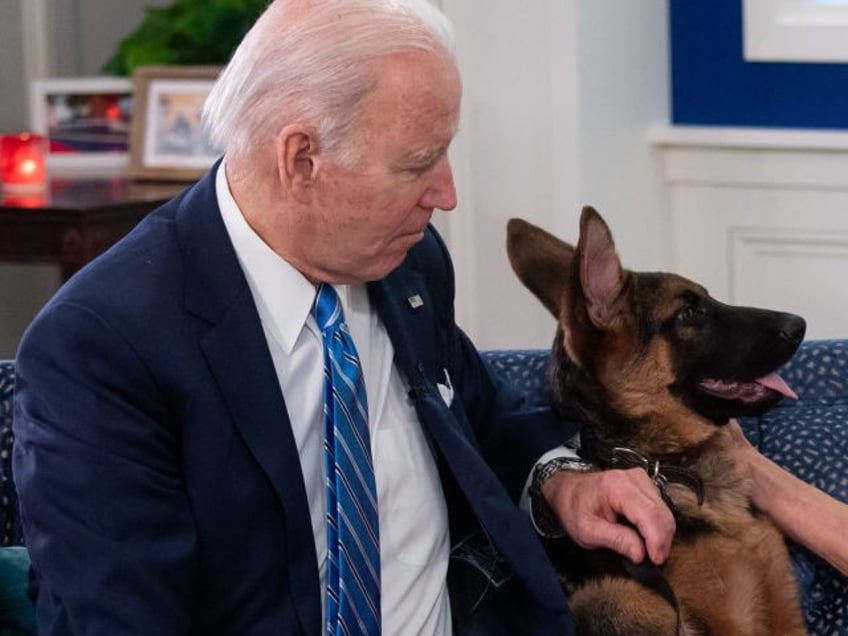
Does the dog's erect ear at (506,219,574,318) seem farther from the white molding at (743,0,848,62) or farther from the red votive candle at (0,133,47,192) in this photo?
the red votive candle at (0,133,47,192)

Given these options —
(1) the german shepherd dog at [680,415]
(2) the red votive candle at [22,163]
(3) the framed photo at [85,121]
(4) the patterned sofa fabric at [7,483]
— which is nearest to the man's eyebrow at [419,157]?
(1) the german shepherd dog at [680,415]

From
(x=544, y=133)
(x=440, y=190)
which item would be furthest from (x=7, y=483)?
(x=544, y=133)

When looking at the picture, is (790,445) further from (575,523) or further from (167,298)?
(167,298)

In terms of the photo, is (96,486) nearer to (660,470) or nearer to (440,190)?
(440,190)

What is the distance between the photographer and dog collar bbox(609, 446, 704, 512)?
208cm

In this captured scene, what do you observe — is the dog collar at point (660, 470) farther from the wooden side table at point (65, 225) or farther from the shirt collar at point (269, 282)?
the wooden side table at point (65, 225)

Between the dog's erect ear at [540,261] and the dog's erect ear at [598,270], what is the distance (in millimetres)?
118

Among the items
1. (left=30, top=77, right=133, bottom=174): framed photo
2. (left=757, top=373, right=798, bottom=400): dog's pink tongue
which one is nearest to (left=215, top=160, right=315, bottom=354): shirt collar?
(left=757, top=373, right=798, bottom=400): dog's pink tongue

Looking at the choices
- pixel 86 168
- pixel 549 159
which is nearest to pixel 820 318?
pixel 549 159

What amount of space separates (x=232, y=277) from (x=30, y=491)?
12.3 inches

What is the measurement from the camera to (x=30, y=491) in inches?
65.7

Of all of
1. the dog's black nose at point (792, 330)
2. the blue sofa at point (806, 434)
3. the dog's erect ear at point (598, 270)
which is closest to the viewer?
the dog's erect ear at point (598, 270)

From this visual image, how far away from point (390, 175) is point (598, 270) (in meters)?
0.39

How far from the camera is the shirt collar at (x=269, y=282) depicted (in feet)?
5.99
